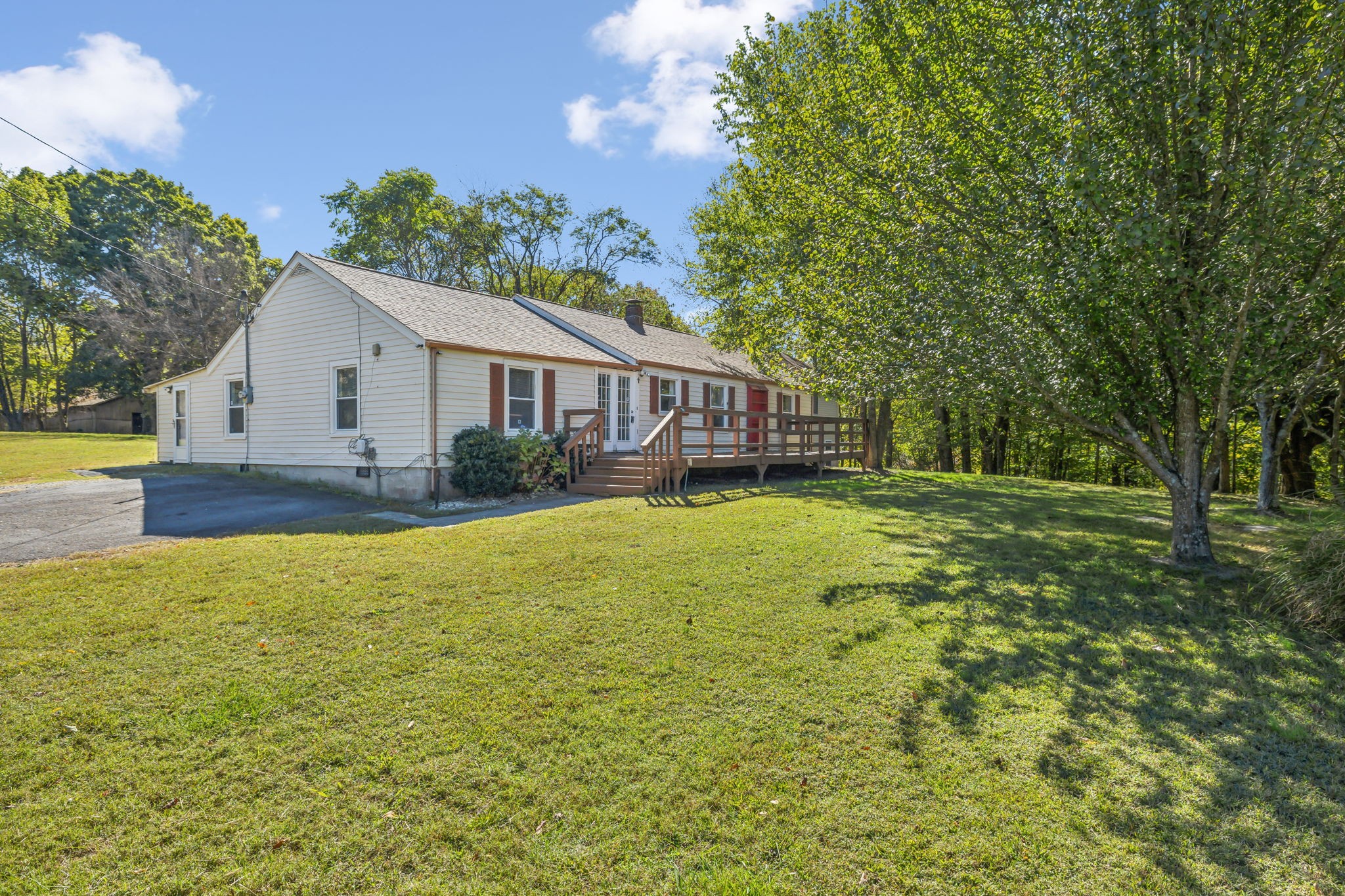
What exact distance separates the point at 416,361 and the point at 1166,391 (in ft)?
36.8

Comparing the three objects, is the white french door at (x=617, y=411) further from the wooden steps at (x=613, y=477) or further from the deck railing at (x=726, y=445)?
the wooden steps at (x=613, y=477)

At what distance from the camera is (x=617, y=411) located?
51.6 ft

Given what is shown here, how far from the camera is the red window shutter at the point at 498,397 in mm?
12586

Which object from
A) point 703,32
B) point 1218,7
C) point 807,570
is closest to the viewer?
point 1218,7

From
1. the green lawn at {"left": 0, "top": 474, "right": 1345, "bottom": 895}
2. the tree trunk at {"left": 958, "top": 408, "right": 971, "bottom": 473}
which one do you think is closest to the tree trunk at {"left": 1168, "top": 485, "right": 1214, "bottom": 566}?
the green lawn at {"left": 0, "top": 474, "right": 1345, "bottom": 895}

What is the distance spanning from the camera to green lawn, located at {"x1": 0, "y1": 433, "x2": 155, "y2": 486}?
568 inches

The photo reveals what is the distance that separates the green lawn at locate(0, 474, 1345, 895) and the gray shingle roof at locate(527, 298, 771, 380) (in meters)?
11.7

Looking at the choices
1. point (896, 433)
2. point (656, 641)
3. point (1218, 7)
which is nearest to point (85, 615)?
point (656, 641)

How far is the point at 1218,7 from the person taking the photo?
4.93m

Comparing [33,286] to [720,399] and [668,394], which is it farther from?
[720,399]

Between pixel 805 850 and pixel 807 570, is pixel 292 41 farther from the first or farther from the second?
pixel 805 850

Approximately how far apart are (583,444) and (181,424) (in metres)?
11.6

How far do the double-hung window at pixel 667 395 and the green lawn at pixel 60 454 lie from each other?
1339 centimetres

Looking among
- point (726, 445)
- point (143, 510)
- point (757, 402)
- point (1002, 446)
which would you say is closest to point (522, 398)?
point (726, 445)
